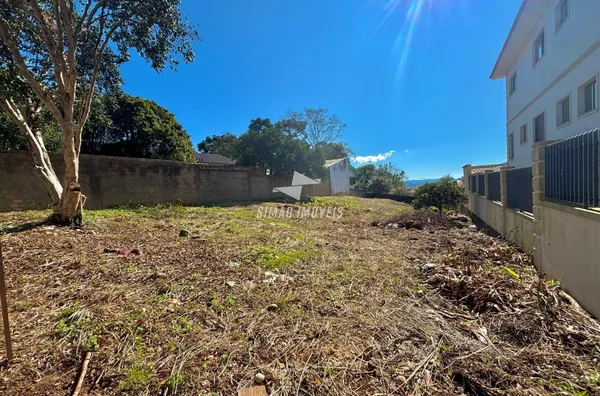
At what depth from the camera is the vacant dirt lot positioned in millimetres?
1698

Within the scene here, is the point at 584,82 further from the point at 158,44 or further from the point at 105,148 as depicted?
the point at 105,148

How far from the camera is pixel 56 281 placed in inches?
114

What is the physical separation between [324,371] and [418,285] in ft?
6.46

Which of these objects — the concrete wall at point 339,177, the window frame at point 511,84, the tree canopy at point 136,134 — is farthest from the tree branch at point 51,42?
the concrete wall at point 339,177

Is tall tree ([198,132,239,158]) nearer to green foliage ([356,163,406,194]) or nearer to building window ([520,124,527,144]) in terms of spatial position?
green foliage ([356,163,406,194])

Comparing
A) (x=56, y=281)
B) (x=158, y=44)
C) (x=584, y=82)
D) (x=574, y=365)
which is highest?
(x=158, y=44)

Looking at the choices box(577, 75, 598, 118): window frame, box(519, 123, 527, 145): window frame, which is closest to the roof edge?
box(519, 123, 527, 145): window frame

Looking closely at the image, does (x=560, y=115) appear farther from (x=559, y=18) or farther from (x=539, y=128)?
(x=559, y=18)

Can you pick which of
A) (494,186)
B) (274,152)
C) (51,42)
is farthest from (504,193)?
(274,152)

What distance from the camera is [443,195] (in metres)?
10.7

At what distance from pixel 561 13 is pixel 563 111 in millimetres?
2544

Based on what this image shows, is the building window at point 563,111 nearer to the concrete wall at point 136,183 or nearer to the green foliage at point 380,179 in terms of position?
the concrete wall at point 136,183

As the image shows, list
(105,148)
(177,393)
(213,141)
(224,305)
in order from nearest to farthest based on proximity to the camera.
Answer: (177,393)
(224,305)
(105,148)
(213,141)

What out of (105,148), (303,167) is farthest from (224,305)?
(105,148)
